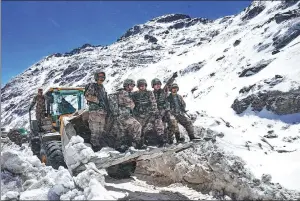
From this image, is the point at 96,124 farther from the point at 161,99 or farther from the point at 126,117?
the point at 161,99

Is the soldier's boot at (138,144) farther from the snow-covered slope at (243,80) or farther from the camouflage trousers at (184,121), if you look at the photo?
the snow-covered slope at (243,80)

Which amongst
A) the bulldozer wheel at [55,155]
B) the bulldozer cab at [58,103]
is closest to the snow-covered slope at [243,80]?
the bulldozer wheel at [55,155]

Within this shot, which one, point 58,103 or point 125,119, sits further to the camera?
point 58,103

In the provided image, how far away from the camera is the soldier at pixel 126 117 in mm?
7230

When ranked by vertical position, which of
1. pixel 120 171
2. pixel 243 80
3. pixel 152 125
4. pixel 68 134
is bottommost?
pixel 120 171

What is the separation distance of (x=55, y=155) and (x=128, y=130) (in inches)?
72.0

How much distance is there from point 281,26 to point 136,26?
9232cm

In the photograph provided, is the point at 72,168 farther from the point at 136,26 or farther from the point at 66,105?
the point at 136,26

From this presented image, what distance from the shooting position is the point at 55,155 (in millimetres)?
7953

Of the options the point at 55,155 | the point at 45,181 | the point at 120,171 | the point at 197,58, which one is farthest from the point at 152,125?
the point at 197,58

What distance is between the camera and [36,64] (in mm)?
115062

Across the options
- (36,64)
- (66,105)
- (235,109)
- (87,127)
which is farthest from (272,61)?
(36,64)

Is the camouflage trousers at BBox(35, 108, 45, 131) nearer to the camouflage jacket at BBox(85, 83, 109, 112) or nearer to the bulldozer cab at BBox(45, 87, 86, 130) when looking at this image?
the bulldozer cab at BBox(45, 87, 86, 130)

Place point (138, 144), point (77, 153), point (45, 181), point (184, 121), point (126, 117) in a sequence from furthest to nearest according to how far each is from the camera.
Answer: point (184, 121) → point (126, 117) → point (138, 144) → point (77, 153) → point (45, 181)
